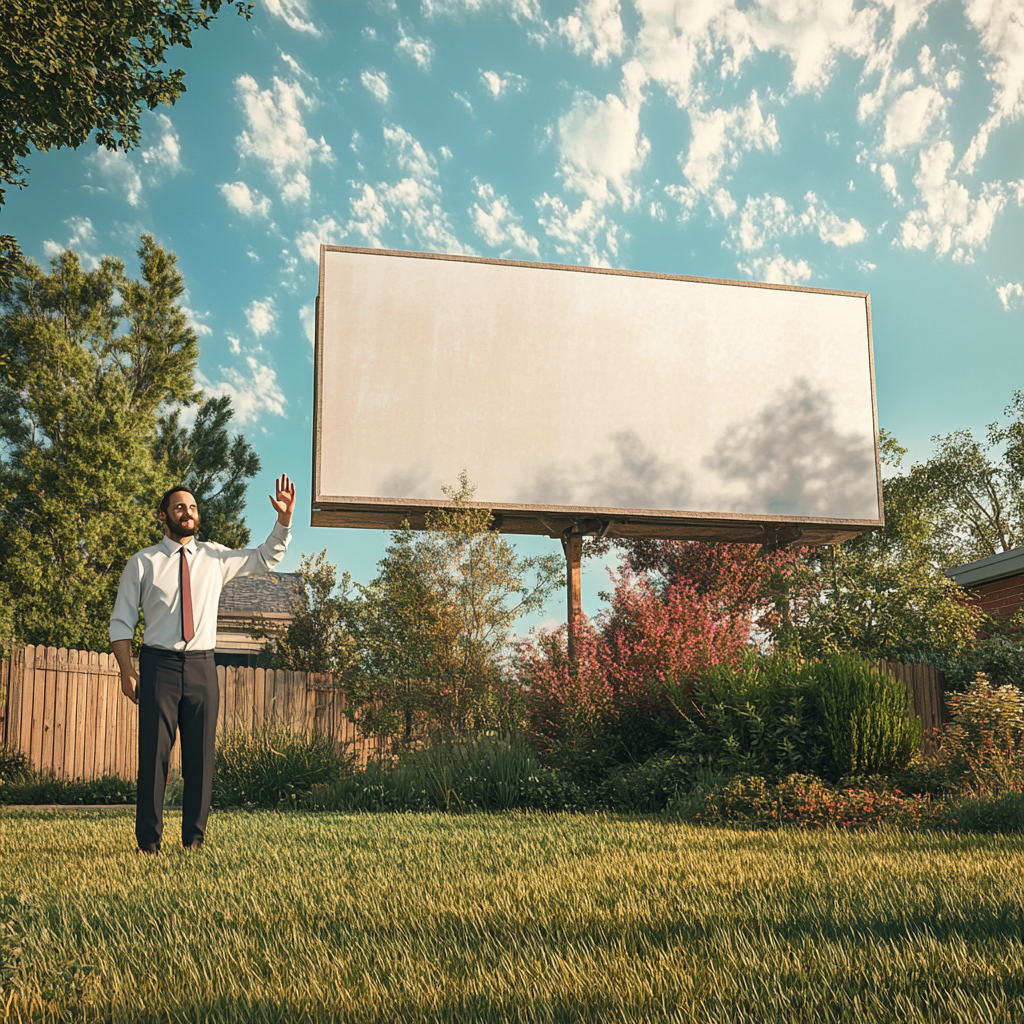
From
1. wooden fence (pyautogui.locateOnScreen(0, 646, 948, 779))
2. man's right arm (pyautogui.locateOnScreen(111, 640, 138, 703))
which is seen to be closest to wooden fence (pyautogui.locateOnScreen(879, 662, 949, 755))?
wooden fence (pyautogui.locateOnScreen(0, 646, 948, 779))

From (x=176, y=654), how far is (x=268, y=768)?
13.5ft

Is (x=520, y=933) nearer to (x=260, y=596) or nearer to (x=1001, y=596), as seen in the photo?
(x=1001, y=596)

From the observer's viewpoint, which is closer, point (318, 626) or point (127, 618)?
point (127, 618)

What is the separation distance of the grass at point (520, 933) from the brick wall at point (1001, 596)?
10.5 meters

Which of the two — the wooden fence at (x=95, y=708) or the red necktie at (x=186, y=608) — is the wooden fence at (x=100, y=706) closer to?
the wooden fence at (x=95, y=708)

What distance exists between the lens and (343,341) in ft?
50.8

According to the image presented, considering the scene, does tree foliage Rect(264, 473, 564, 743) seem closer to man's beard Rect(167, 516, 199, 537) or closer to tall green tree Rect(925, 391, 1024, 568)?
man's beard Rect(167, 516, 199, 537)

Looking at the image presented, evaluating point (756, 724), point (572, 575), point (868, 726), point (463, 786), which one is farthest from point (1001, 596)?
point (463, 786)

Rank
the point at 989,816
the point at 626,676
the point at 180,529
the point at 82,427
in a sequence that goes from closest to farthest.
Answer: the point at 180,529 → the point at 989,816 → the point at 626,676 → the point at 82,427

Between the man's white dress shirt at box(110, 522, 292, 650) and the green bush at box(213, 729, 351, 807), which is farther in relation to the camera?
the green bush at box(213, 729, 351, 807)

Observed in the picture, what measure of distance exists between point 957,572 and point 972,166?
353 inches

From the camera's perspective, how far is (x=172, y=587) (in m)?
4.58

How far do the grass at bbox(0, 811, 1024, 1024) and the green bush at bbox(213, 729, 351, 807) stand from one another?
394cm

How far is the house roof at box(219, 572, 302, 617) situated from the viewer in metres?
21.4
